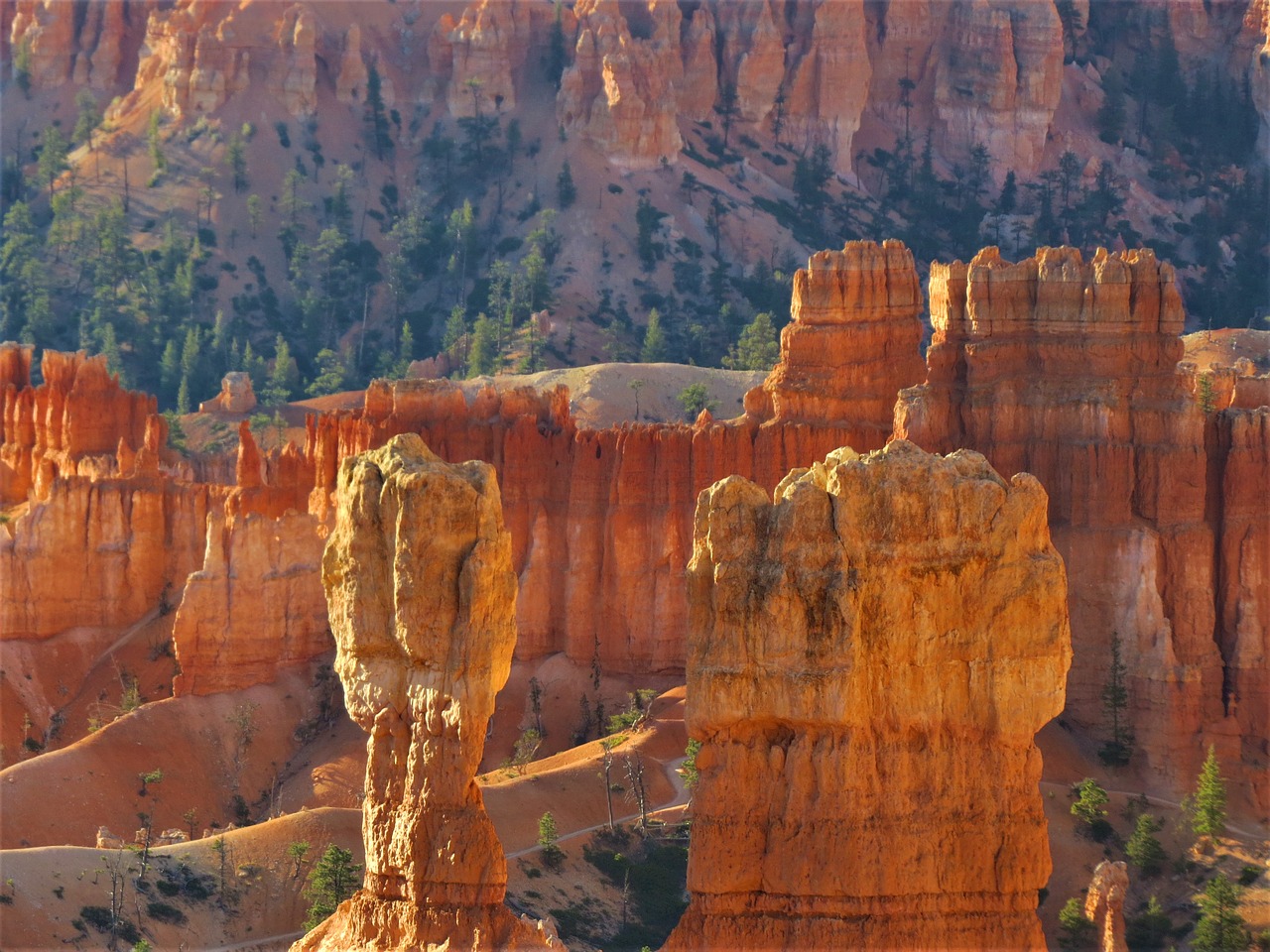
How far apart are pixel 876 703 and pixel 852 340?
1452 inches

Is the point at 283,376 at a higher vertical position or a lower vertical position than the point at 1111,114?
lower

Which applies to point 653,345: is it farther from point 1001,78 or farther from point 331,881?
point 331,881

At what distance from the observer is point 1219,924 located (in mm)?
68062

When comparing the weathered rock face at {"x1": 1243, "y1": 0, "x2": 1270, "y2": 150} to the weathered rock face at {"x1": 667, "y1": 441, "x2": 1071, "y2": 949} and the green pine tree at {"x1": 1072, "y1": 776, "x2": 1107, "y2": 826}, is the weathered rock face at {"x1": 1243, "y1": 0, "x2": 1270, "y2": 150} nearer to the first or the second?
the green pine tree at {"x1": 1072, "y1": 776, "x2": 1107, "y2": 826}

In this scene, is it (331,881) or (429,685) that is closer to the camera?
(429,685)

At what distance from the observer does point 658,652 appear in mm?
87812

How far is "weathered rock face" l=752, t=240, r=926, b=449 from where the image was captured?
3361 inches

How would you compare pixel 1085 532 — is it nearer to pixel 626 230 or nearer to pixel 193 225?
pixel 626 230

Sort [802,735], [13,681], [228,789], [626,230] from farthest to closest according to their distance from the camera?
[626,230], [13,681], [228,789], [802,735]

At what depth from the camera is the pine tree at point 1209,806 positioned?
7338 cm

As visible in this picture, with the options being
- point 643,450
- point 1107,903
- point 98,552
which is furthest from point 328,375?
point 1107,903

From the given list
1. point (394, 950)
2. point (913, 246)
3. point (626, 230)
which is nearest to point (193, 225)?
point (626, 230)

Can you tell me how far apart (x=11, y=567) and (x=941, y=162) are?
9039 cm

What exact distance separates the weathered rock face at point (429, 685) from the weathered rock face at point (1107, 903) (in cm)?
1944
